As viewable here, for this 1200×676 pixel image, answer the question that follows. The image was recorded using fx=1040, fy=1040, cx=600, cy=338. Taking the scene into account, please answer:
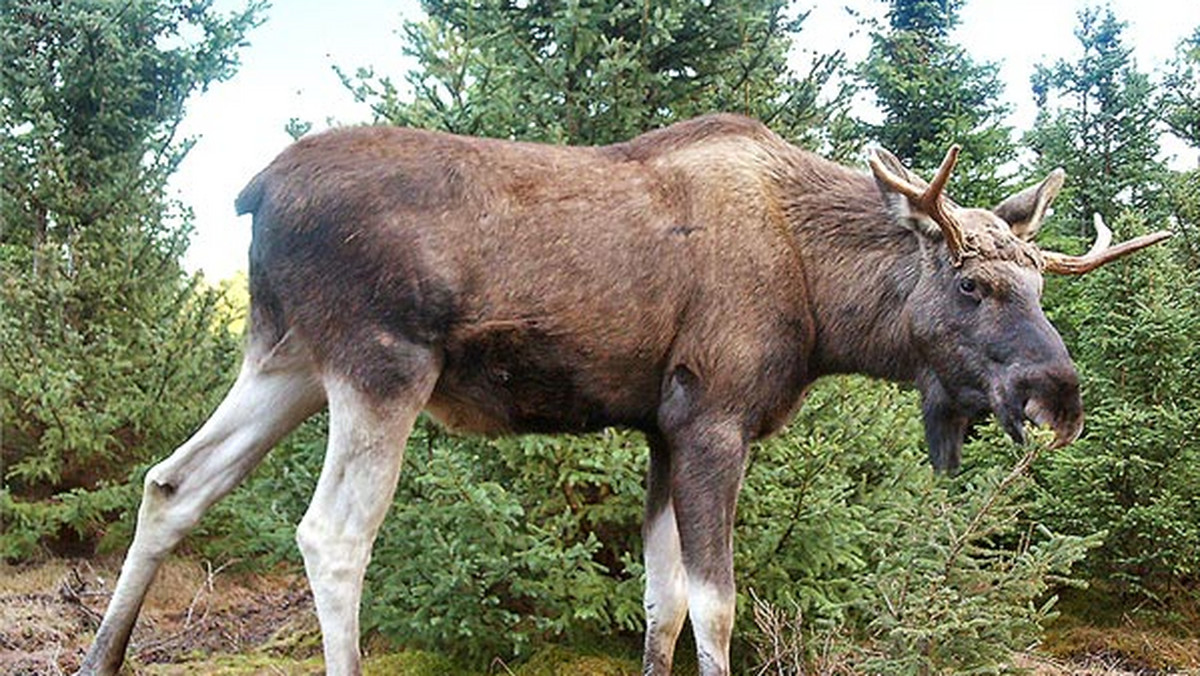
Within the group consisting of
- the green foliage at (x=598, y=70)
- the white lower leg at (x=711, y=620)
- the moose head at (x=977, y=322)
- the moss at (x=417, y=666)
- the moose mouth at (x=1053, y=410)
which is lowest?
the moss at (x=417, y=666)

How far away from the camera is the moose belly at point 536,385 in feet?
11.2

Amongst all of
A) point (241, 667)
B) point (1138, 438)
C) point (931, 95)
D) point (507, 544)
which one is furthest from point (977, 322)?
point (931, 95)

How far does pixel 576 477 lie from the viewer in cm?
499

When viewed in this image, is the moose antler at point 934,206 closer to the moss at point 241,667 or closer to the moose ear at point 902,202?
the moose ear at point 902,202

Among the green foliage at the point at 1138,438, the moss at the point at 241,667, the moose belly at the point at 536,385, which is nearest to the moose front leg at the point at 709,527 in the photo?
the moose belly at the point at 536,385

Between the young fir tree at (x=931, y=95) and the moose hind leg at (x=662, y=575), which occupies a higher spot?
the young fir tree at (x=931, y=95)

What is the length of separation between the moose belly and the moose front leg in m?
0.27

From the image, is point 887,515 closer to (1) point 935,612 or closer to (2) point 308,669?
(1) point 935,612

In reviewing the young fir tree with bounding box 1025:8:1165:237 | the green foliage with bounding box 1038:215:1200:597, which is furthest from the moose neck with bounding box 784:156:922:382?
the young fir tree with bounding box 1025:8:1165:237

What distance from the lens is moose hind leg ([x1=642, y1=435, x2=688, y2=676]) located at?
3.92 m

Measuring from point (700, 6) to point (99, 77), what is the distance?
17.9ft

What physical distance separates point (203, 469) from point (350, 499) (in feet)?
2.35

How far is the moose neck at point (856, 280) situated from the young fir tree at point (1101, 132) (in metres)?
9.20

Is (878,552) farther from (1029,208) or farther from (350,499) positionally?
(350,499)
